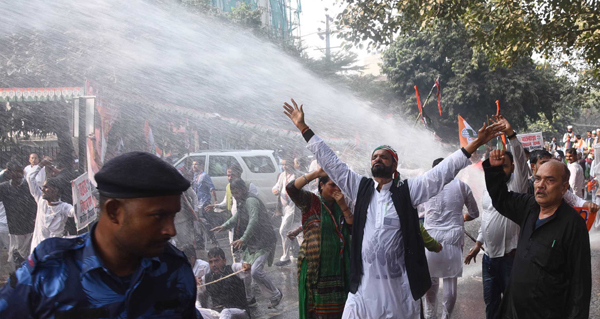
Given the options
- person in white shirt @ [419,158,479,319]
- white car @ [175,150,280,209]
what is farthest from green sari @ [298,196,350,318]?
white car @ [175,150,280,209]

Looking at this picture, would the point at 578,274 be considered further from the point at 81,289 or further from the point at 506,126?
the point at 81,289

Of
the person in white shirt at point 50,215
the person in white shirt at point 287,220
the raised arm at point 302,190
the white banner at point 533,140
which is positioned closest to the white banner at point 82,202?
the person in white shirt at point 50,215

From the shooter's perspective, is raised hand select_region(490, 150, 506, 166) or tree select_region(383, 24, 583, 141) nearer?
raised hand select_region(490, 150, 506, 166)

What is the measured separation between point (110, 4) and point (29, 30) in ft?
5.15

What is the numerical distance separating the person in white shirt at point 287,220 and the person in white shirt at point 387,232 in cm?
538

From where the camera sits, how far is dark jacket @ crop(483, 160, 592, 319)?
304 cm

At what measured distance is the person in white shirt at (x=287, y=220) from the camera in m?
9.27

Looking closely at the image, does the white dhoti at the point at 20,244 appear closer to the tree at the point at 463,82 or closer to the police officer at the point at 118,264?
the police officer at the point at 118,264

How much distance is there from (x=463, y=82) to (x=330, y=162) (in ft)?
69.7

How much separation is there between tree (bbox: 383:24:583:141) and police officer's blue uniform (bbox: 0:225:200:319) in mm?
22618

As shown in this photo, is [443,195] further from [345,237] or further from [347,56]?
[347,56]

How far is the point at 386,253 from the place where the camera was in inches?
145

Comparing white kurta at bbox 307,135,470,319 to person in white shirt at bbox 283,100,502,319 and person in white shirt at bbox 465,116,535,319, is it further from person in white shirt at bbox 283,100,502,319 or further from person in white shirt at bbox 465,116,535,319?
person in white shirt at bbox 465,116,535,319

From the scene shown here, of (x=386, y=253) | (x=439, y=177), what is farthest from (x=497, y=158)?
(x=386, y=253)
